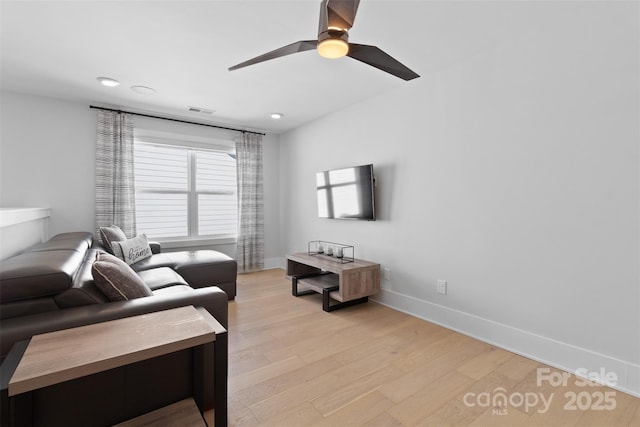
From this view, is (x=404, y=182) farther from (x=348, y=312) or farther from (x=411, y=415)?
(x=411, y=415)

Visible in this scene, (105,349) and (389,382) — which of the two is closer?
(105,349)

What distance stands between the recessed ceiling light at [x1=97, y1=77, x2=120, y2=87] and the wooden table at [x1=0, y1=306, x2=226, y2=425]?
8.85 ft

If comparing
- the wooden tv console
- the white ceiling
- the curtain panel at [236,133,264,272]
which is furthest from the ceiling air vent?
the wooden tv console

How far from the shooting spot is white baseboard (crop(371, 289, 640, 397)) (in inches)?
69.4

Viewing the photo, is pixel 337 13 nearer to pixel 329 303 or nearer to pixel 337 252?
pixel 329 303

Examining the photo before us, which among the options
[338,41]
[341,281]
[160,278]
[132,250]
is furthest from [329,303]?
[338,41]

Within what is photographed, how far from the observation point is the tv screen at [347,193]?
10.7ft

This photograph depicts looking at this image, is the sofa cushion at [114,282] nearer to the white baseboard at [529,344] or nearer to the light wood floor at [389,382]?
the light wood floor at [389,382]

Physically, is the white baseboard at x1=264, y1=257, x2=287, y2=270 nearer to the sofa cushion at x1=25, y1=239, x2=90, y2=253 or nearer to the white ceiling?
the white ceiling

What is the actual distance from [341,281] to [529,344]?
156cm

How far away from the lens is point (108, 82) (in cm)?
295

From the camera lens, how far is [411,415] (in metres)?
1.54

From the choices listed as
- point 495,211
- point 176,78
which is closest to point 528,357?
point 495,211

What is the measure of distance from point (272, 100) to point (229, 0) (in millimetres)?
1671
